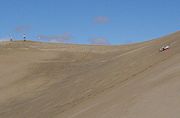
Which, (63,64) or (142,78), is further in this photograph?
(63,64)

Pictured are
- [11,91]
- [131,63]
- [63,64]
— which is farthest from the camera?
[63,64]

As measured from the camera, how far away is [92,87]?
18.3m

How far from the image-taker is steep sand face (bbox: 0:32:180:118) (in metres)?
11.3

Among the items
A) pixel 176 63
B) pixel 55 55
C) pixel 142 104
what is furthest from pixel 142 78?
pixel 55 55

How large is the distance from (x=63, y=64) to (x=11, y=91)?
6852mm

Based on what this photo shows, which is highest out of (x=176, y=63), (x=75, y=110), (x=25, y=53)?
(x=25, y=53)

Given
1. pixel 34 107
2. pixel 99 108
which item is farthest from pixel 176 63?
pixel 34 107

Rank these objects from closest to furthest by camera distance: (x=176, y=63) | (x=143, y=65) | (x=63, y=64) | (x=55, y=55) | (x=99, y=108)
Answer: (x=99, y=108)
(x=176, y=63)
(x=143, y=65)
(x=63, y=64)
(x=55, y=55)

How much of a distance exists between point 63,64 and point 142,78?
56.9 ft

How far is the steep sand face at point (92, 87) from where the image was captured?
1134 centimetres

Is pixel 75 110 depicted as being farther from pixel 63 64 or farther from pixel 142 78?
pixel 63 64

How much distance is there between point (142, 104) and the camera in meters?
11.1

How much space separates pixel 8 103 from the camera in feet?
74.6

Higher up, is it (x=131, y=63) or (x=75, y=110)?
(x=131, y=63)
